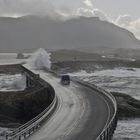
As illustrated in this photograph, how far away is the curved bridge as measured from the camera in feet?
145

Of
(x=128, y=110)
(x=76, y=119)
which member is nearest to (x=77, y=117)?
(x=76, y=119)

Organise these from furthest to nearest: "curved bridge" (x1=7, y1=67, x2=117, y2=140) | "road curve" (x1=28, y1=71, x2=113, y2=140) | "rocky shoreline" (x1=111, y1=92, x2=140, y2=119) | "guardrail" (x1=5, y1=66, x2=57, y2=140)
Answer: "rocky shoreline" (x1=111, y1=92, x2=140, y2=119) → "road curve" (x1=28, y1=71, x2=113, y2=140) → "curved bridge" (x1=7, y1=67, x2=117, y2=140) → "guardrail" (x1=5, y1=66, x2=57, y2=140)

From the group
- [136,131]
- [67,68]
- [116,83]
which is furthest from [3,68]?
[136,131]

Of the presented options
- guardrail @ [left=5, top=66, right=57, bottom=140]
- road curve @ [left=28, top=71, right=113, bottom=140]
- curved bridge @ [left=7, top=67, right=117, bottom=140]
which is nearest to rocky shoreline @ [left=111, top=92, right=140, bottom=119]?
curved bridge @ [left=7, top=67, right=117, bottom=140]

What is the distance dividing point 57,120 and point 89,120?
3943mm

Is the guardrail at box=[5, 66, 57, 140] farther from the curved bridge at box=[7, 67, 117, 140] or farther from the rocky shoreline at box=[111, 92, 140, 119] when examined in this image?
the rocky shoreline at box=[111, 92, 140, 119]

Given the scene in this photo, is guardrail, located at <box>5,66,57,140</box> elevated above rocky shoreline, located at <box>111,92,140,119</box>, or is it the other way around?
guardrail, located at <box>5,66,57,140</box>

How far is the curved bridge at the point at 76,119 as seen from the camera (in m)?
44.1

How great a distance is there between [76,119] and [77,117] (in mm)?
1386

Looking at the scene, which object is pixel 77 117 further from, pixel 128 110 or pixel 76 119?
pixel 128 110

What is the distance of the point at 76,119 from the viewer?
175 feet

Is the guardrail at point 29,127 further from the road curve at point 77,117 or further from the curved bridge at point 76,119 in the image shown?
the road curve at point 77,117

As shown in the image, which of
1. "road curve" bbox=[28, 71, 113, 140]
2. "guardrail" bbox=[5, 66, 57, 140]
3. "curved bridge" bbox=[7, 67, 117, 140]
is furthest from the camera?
"road curve" bbox=[28, 71, 113, 140]

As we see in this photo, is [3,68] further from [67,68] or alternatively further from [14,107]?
[14,107]
